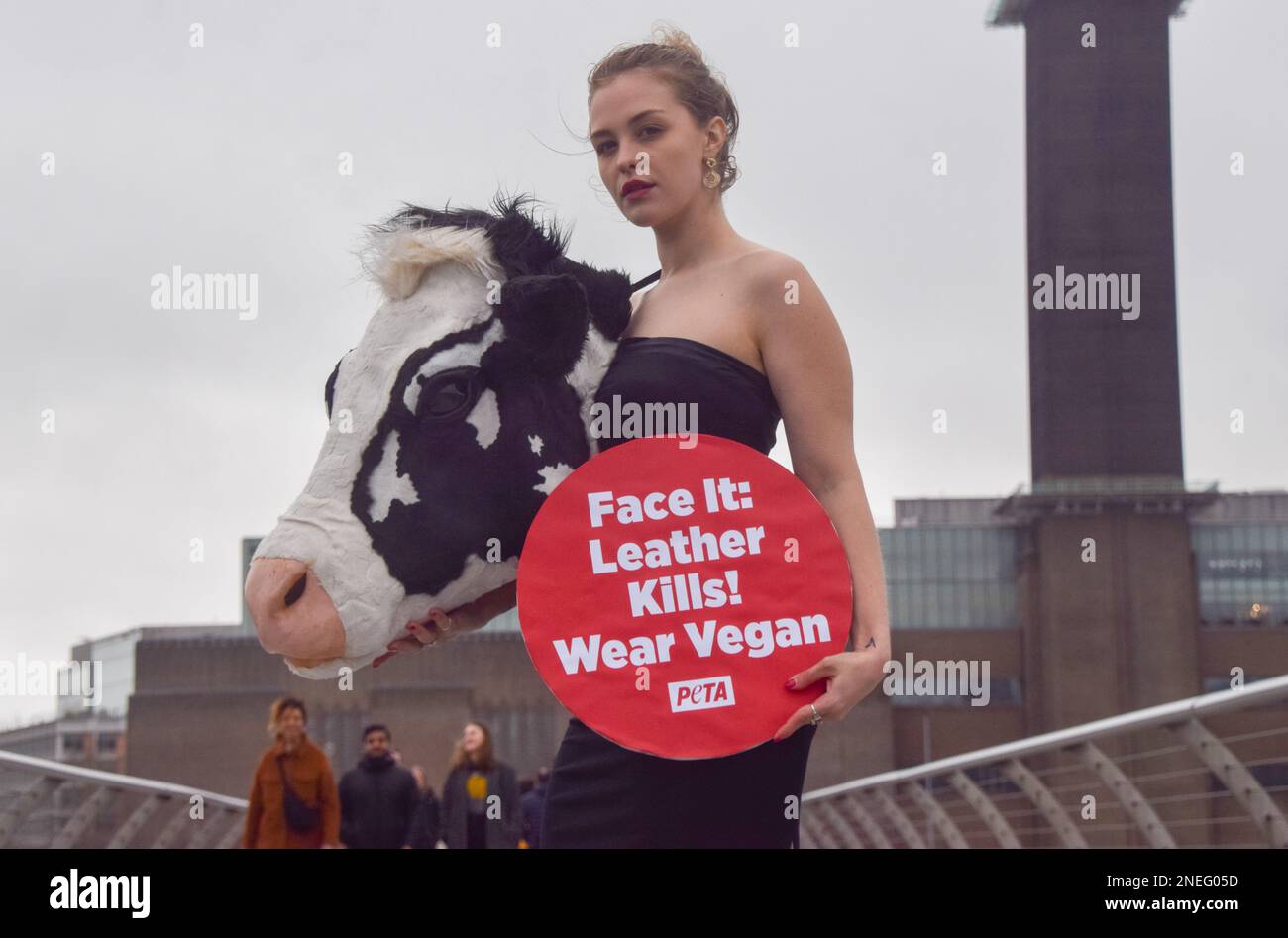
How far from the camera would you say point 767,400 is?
202 centimetres

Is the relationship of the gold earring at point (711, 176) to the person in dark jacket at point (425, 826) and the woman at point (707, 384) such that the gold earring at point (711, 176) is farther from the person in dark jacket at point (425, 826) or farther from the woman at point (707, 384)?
the person in dark jacket at point (425, 826)

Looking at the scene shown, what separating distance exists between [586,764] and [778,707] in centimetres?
26

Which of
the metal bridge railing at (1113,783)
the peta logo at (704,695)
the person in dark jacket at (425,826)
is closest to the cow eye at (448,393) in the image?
the peta logo at (704,695)

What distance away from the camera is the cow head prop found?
1810 millimetres

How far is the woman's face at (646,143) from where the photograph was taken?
202 cm

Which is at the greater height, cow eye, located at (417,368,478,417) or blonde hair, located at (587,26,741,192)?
blonde hair, located at (587,26,741,192)

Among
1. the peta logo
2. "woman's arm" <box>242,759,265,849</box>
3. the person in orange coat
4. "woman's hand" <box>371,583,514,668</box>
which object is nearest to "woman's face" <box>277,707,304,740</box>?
the person in orange coat

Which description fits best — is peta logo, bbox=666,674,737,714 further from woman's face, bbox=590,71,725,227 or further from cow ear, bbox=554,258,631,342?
woman's face, bbox=590,71,725,227

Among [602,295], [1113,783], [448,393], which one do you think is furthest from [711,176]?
[1113,783]

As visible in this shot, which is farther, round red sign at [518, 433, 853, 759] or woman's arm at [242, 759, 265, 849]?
woman's arm at [242, 759, 265, 849]

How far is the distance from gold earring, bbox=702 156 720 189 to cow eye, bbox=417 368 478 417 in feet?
1.52
